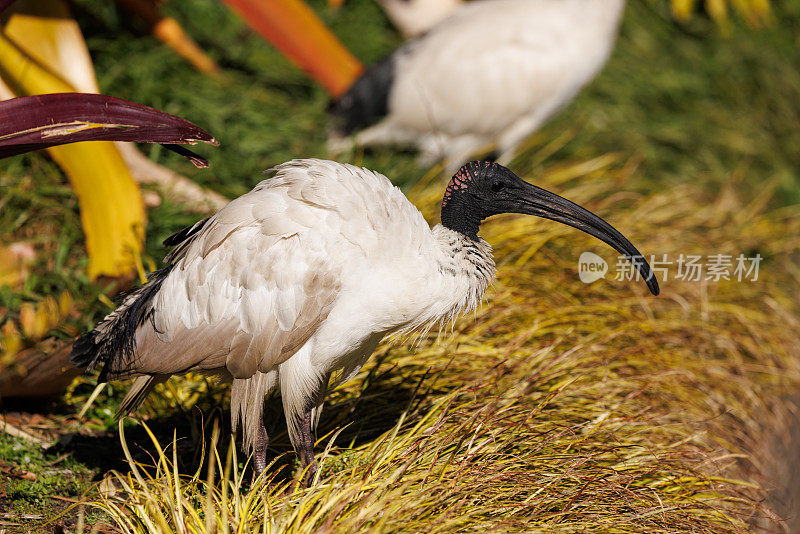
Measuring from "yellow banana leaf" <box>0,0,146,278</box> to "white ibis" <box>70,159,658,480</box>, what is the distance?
0.89 metres

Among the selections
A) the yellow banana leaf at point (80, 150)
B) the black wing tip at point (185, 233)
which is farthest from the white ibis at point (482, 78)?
the black wing tip at point (185, 233)

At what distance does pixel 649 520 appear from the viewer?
251 centimetres

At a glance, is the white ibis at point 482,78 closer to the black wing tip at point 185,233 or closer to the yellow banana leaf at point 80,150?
the yellow banana leaf at point 80,150

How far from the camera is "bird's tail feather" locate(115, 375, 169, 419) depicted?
8.35ft

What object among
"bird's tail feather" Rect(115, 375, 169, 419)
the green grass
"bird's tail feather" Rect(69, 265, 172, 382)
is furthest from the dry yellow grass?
"bird's tail feather" Rect(69, 265, 172, 382)

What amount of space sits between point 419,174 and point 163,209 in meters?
1.71

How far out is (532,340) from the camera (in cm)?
351

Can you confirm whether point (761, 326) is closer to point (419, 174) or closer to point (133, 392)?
point (419, 174)

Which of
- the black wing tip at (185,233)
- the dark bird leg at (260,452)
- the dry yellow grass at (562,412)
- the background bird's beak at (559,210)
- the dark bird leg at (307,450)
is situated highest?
the black wing tip at (185,233)

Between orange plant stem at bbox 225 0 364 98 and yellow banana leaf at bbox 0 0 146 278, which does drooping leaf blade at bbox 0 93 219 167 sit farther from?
orange plant stem at bbox 225 0 364 98

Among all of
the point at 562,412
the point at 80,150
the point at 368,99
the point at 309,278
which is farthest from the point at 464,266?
the point at 368,99

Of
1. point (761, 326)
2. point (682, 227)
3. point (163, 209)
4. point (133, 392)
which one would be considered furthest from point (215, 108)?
point (761, 326)

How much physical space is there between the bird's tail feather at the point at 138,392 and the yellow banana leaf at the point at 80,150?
82 centimetres

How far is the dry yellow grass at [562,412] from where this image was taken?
233 cm
